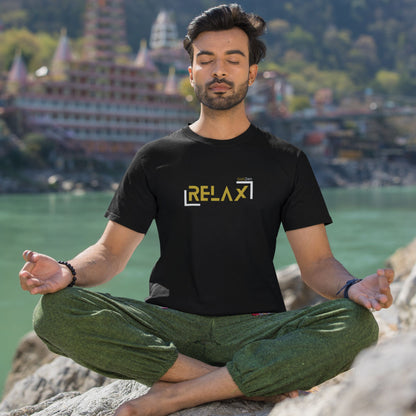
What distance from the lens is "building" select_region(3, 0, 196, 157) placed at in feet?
86.2

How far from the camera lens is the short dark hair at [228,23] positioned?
1283 mm

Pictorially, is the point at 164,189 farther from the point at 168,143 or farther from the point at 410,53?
the point at 410,53

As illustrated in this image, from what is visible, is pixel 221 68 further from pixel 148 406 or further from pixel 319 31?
pixel 319 31

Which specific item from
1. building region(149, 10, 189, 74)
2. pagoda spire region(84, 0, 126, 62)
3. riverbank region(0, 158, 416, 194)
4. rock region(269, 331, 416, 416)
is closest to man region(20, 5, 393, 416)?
rock region(269, 331, 416, 416)

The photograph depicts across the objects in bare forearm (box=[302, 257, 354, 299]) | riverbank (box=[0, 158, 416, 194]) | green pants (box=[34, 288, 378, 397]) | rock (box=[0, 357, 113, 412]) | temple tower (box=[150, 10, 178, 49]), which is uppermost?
temple tower (box=[150, 10, 178, 49])

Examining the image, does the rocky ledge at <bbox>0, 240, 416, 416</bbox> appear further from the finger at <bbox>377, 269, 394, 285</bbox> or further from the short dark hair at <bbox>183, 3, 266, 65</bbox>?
the short dark hair at <bbox>183, 3, 266, 65</bbox>

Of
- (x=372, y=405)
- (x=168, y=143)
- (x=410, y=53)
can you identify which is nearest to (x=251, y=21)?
(x=168, y=143)

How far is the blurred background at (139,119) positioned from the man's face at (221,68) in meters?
2.54

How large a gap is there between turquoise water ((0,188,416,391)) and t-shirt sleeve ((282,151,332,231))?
260 centimetres

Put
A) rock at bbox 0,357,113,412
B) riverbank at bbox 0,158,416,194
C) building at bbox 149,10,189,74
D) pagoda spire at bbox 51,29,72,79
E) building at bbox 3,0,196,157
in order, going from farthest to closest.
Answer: building at bbox 149,10,189,74 → pagoda spire at bbox 51,29,72,79 → building at bbox 3,0,196,157 → riverbank at bbox 0,158,416,194 → rock at bbox 0,357,113,412

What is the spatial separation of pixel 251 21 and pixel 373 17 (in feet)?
199

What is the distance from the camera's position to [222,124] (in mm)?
1295

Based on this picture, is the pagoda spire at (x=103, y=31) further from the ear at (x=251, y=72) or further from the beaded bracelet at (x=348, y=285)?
the beaded bracelet at (x=348, y=285)

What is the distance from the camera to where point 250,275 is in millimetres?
1215
